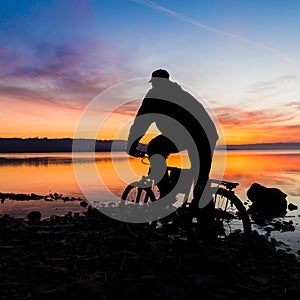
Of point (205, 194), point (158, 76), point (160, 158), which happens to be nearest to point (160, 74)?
point (158, 76)

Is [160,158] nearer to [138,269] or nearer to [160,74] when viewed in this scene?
[160,74]

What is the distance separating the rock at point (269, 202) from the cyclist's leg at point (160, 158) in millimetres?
15333

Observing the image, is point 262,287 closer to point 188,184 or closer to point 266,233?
point 188,184

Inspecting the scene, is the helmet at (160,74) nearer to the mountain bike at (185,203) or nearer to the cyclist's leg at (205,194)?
the cyclist's leg at (205,194)

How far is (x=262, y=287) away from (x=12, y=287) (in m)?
4.63

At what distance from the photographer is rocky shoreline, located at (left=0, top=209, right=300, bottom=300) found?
6.08 meters

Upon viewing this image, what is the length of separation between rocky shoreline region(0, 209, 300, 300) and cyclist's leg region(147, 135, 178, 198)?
1.56 meters

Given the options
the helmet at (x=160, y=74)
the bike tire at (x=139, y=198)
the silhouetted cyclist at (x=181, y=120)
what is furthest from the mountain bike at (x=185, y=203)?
the helmet at (x=160, y=74)

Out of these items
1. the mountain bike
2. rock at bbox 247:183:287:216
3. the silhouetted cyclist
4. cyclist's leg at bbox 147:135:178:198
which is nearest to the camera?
the mountain bike

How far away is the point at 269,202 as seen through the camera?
23.7 metres

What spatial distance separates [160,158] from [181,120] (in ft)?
3.92

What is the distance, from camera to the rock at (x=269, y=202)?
22.7 metres

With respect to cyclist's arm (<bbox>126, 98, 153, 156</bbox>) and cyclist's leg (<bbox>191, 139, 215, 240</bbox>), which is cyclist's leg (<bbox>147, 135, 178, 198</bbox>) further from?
cyclist's leg (<bbox>191, 139, 215, 240</bbox>)

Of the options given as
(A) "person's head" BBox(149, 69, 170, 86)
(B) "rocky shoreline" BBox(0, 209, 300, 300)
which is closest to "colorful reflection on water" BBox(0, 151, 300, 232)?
(B) "rocky shoreline" BBox(0, 209, 300, 300)
